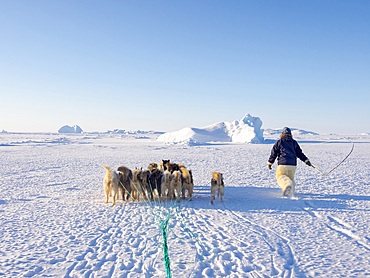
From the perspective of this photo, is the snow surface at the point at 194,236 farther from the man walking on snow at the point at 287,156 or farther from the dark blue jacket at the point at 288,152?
the dark blue jacket at the point at 288,152

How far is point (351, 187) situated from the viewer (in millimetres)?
7434

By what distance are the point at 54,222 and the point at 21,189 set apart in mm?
3621

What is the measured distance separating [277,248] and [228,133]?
40.1m

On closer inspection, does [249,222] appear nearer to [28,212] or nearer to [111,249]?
[111,249]

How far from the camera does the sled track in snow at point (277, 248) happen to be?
111 inches

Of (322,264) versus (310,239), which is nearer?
(322,264)

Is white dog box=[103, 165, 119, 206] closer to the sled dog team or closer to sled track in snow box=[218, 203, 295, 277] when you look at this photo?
the sled dog team

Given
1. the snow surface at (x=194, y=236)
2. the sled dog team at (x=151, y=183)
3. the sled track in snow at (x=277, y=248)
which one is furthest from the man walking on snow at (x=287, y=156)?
the sled track in snow at (x=277, y=248)

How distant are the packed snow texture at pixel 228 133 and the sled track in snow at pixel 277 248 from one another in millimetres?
31251

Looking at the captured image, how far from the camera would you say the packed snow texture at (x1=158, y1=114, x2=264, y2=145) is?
36.8 m

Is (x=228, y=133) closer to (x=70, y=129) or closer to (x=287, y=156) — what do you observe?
(x=287, y=156)

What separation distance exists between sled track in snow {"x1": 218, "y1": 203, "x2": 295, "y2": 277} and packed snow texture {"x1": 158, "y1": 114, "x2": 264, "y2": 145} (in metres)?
31.3

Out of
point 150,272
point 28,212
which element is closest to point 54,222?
point 28,212

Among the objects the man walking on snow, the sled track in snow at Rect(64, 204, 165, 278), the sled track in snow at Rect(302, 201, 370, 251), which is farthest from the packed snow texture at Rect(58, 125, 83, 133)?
the sled track in snow at Rect(302, 201, 370, 251)
